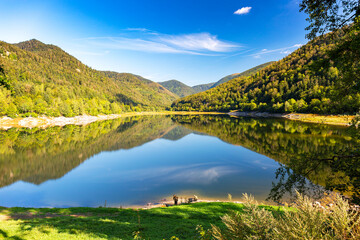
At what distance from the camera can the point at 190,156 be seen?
163ft

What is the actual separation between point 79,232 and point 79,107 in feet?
535

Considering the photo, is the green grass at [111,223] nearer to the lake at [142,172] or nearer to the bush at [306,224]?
the bush at [306,224]

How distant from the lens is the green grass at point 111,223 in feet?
37.7

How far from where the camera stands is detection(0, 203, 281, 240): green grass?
452 inches

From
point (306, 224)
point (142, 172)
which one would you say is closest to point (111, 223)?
point (306, 224)

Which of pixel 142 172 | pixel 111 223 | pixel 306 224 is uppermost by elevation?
pixel 306 224

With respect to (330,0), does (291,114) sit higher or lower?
lower

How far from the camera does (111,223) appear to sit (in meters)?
14.1

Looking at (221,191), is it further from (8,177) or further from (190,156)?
(8,177)

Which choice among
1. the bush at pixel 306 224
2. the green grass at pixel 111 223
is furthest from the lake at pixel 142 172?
the green grass at pixel 111 223

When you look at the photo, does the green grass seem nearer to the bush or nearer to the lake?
the bush

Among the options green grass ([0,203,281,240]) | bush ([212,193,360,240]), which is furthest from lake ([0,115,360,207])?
green grass ([0,203,281,240])

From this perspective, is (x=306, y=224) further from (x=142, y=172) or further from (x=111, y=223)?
(x=142, y=172)

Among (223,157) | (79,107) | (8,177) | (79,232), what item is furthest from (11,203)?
(79,107)
